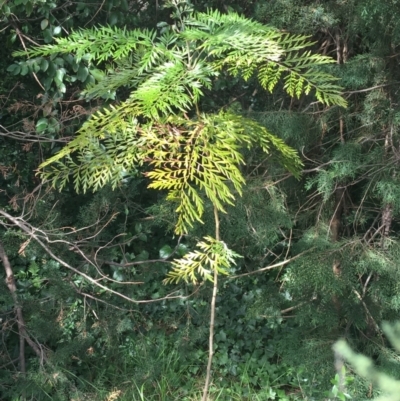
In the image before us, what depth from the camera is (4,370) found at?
11.7ft

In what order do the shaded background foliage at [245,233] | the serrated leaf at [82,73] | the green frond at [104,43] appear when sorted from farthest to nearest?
the serrated leaf at [82,73] < the shaded background foliage at [245,233] < the green frond at [104,43]

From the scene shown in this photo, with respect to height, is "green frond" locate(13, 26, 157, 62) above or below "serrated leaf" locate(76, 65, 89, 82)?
above

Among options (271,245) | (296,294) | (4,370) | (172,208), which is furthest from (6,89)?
(296,294)

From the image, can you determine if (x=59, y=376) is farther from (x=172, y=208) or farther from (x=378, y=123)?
(x=378, y=123)

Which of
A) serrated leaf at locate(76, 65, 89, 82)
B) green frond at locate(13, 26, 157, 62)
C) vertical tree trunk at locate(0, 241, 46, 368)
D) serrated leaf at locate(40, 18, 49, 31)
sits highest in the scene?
green frond at locate(13, 26, 157, 62)

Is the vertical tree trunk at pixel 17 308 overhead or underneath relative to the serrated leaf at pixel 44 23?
underneath

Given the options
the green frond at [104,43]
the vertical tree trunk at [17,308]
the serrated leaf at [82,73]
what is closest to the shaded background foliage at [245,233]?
the serrated leaf at [82,73]

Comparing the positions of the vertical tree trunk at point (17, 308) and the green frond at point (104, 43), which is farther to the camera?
the vertical tree trunk at point (17, 308)

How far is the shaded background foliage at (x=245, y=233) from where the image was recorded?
128 inches

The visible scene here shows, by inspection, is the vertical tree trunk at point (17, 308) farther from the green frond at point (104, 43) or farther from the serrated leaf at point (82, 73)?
the green frond at point (104, 43)

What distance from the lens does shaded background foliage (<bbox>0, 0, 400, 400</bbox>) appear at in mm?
3250

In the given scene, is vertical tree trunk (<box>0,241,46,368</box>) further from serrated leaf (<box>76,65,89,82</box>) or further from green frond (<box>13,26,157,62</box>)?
green frond (<box>13,26,157,62</box>)

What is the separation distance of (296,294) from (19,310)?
177 cm

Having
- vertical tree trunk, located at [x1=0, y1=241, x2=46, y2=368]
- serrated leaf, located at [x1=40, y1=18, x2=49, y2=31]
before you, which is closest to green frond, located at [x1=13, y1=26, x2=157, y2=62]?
serrated leaf, located at [x1=40, y1=18, x2=49, y2=31]
